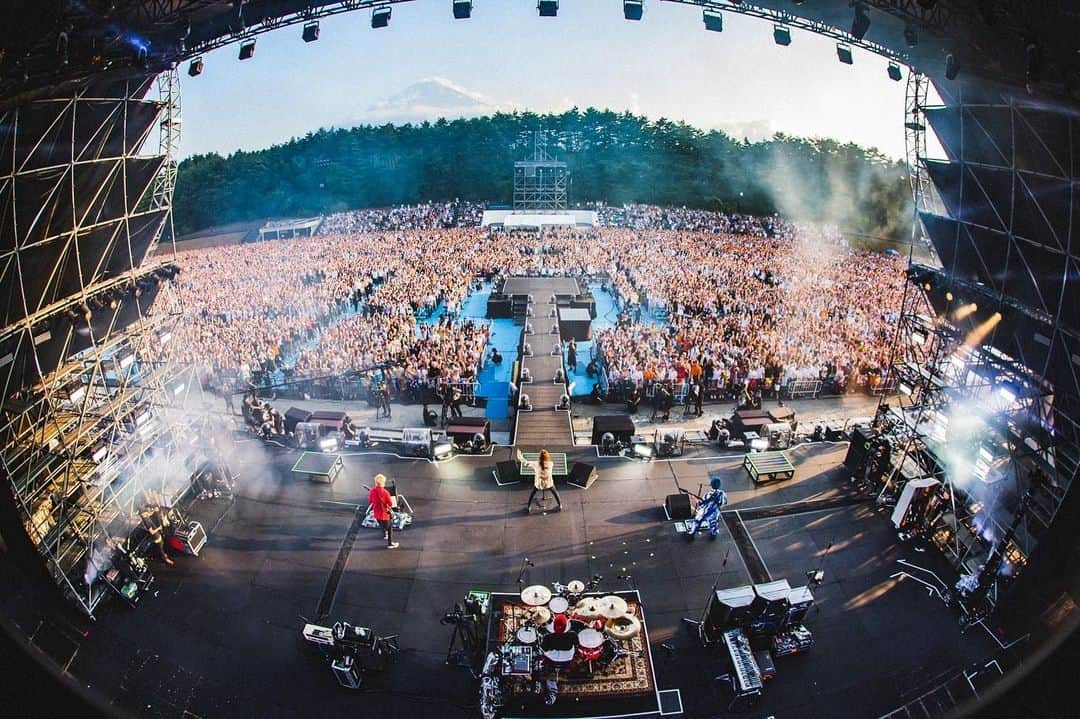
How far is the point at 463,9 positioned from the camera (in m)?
11.7

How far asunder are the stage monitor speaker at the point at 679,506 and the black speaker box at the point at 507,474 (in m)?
3.52

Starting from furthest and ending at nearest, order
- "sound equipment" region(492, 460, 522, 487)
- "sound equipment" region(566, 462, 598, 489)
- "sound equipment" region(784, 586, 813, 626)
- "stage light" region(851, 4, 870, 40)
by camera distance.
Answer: "sound equipment" region(492, 460, 522, 487), "sound equipment" region(566, 462, 598, 489), "stage light" region(851, 4, 870, 40), "sound equipment" region(784, 586, 813, 626)

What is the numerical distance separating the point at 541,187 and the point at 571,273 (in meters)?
29.8

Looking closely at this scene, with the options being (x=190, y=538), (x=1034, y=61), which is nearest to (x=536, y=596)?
(x=190, y=538)

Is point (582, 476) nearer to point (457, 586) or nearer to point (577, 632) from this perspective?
point (457, 586)

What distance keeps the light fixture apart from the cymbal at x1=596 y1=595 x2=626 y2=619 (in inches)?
480

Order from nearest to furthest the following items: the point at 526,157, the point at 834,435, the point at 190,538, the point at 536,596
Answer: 1. the point at 536,596
2. the point at 190,538
3. the point at 834,435
4. the point at 526,157

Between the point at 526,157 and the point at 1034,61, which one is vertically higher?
the point at 526,157

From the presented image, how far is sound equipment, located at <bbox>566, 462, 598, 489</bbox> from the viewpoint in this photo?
12250 mm

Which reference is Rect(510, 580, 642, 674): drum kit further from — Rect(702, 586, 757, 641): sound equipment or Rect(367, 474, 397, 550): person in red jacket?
Rect(367, 474, 397, 550): person in red jacket

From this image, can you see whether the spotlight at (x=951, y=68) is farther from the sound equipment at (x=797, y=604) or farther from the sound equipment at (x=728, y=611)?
the sound equipment at (x=728, y=611)

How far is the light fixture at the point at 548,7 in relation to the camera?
11844mm

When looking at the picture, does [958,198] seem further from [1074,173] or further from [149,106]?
[149,106]

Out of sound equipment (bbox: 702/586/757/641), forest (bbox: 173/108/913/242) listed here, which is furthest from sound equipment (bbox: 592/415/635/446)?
forest (bbox: 173/108/913/242)
